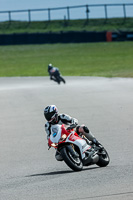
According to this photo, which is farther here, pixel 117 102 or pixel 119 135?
pixel 117 102

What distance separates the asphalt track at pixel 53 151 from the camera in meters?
6.85

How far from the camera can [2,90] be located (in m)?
25.5

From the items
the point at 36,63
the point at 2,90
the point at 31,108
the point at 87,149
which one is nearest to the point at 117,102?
the point at 31,108

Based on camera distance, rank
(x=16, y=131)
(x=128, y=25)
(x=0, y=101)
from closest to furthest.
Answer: (x=16, y=131)
(x=0, y=101)
(x=128, y=25)

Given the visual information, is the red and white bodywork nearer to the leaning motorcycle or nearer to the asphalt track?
the leaning motorcycle

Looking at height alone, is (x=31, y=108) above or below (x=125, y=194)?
below

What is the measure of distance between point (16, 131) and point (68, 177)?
254 inches

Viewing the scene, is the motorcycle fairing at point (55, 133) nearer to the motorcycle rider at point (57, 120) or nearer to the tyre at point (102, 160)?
the motorcycle rider at point (57, 120)

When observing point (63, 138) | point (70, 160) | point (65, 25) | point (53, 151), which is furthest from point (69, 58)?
point (70, 160)

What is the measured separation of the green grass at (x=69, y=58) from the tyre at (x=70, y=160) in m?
23.6

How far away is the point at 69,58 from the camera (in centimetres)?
4625

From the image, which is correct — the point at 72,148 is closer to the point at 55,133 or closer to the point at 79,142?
the point at 79,142

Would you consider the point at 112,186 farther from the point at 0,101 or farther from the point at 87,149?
the point at 0,101

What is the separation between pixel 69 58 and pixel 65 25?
1049 centimetres
